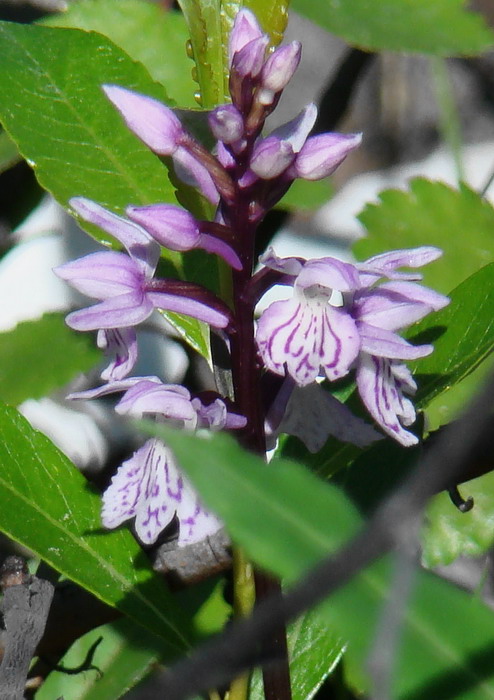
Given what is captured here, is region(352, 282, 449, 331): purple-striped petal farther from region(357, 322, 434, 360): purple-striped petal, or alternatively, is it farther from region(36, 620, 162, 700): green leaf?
region(36, 620, 162, 700): green leaf

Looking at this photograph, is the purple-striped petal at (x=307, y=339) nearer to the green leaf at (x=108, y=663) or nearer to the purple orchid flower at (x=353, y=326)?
the purple orchid flower at (x=353, y=326)

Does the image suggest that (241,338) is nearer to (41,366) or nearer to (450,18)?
(41,366)

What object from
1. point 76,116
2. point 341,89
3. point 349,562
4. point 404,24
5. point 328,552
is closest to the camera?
point 349,562

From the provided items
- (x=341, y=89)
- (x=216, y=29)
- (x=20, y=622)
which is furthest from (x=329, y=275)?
(x=341, y=89)

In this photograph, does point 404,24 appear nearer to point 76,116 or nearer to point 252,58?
point 76,116

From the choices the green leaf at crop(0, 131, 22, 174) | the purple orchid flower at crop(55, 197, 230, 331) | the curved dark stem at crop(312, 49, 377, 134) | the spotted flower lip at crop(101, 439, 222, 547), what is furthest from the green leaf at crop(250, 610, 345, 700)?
the curved dark stem at crop(312, 49, 377, 134)

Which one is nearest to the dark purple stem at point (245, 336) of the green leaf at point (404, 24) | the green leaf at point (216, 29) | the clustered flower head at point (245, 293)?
the clustered flower head at point (245, 293)
